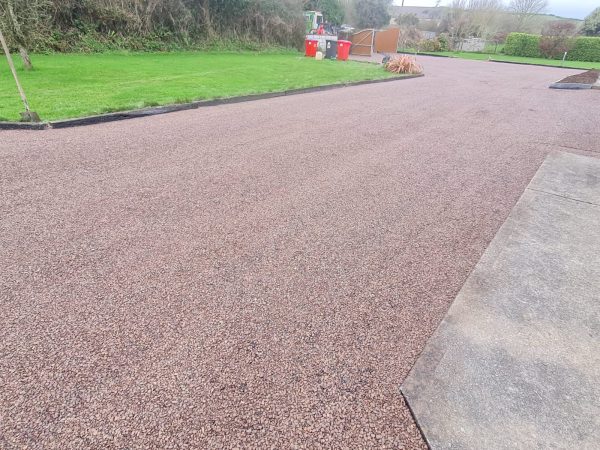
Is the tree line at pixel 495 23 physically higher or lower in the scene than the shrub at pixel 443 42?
higher

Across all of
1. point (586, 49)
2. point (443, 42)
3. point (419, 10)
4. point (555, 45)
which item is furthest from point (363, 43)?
point (419, 10)

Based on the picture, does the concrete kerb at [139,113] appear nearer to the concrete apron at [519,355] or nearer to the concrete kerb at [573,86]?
the concrete apron at [519,355]

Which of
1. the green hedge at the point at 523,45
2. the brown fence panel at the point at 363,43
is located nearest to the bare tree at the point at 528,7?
the green hedge at the point at 523,45

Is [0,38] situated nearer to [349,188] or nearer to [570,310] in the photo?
[349,188]

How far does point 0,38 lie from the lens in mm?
4777

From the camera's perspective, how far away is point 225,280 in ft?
7.64

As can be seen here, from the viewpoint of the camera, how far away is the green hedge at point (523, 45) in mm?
31312

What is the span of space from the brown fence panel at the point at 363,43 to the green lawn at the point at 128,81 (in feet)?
48.5

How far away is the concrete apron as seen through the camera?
1.52m

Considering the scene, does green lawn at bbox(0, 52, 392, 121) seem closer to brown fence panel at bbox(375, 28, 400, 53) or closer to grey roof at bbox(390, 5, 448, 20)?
brown fence panel at bbox(375, 28, 400, 53)

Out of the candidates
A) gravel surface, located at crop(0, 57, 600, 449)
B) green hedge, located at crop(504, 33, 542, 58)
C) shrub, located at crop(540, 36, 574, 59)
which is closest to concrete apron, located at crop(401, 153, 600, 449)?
gravel surface, located at crop(0, 57, 600, 449)

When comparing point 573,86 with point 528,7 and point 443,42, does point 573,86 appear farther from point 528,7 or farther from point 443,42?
point 528,7

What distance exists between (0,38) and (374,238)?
5788 millimetres

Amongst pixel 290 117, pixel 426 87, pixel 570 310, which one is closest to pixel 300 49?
pixel 426 87
